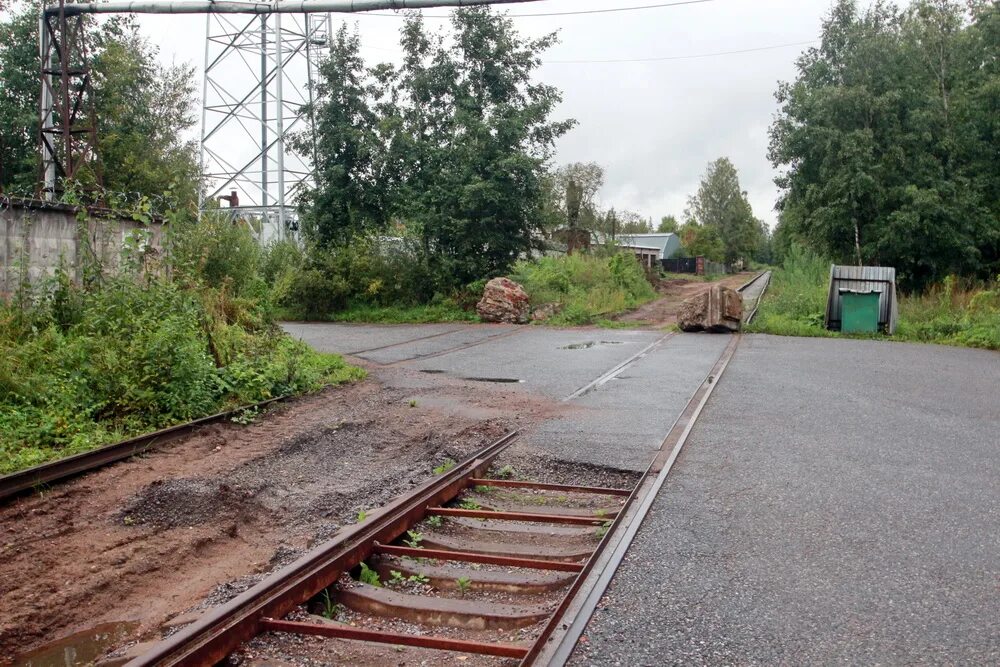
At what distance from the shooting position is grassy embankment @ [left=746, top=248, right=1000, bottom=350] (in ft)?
62.7

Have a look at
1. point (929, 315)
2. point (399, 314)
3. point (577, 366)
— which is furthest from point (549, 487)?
point (399, 314)

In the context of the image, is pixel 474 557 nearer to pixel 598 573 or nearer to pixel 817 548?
pixel 598 573

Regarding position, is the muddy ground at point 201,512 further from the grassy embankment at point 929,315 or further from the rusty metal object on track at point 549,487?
the grassy embankment at point 929,315

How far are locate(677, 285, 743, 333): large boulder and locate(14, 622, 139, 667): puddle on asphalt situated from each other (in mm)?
18648

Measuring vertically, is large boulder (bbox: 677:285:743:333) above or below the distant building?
below

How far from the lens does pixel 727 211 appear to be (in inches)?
3708

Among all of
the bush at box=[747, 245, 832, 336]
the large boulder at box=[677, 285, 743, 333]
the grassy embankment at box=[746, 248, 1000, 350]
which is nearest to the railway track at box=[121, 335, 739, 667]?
the large boulder at box=[677, 285, 743, 333]

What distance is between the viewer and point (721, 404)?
10.3m

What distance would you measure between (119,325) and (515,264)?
19.1 meters

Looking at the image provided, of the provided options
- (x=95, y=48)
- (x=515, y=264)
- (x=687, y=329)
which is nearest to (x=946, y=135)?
(x=687, y=329)

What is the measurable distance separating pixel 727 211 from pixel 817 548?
9399 cm

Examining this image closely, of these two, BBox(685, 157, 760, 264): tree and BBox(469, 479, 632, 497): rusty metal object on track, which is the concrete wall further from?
BBox(685, 157, 760, 264): tree

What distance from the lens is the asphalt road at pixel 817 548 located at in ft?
12.5

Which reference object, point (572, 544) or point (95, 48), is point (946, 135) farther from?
point (95, 48)
